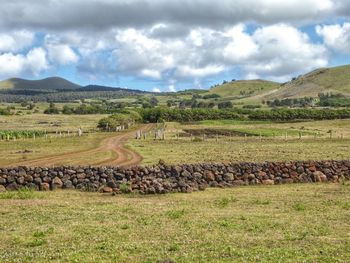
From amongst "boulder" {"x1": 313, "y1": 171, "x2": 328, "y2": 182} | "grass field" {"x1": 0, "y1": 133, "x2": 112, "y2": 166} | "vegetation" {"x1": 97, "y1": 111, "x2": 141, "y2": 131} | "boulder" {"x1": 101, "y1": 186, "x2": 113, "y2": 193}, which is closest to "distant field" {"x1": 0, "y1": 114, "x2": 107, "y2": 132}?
"vegetation" {"x1": 97, "y1": 111, "x2": 141, "y2": 131}

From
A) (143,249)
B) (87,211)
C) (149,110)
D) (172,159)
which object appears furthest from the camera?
(149,110)

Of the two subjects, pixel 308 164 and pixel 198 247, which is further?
pixel 308 164

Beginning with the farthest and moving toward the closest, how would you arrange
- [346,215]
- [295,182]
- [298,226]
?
[295,182]
[346,215]
[298,226]

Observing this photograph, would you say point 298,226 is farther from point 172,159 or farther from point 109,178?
point 172,159

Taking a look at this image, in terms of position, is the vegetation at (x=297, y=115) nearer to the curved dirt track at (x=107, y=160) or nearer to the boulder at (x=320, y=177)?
the curved dirt track at (x=107, y=160)

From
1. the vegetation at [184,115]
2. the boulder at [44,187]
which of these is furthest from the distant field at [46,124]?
the boulder at [44,187]

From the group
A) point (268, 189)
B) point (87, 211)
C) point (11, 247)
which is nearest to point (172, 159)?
point (268, 189)

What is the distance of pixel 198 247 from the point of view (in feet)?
47.3

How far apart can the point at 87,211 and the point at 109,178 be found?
7697 mm

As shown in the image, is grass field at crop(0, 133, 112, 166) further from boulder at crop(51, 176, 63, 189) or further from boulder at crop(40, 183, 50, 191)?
boulder at crop(40, 183, 50, 191)

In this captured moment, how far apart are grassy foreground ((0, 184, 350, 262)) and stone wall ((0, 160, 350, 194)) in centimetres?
156

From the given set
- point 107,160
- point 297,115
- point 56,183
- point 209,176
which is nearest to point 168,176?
point 209,176

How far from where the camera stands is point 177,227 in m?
17.2

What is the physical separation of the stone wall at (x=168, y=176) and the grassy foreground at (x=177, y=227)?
1.56 m
